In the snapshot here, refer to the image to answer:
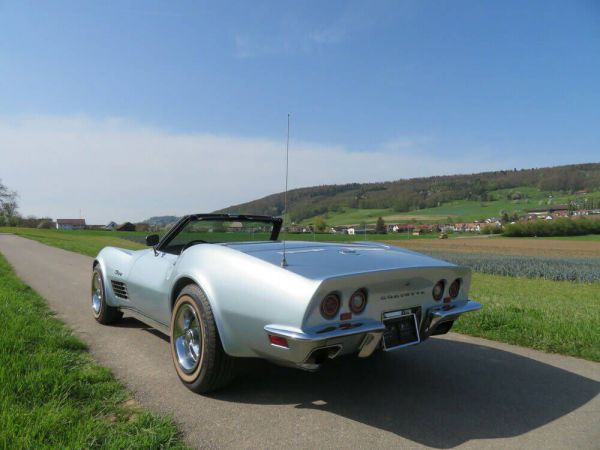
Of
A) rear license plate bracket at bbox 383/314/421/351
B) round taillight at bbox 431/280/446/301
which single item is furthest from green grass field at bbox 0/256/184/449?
round taillight at bbox 431/280/446/301

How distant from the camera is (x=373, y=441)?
2371 mm

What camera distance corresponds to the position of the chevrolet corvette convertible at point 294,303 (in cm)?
251

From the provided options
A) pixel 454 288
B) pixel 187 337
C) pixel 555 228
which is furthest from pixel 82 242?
pixel 555 228

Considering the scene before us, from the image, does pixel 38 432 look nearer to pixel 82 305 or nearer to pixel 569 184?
pixel 82 305

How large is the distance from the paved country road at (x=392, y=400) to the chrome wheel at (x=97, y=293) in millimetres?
948

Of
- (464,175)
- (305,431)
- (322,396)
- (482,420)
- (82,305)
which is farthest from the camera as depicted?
(464,175)

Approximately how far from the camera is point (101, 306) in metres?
5.05

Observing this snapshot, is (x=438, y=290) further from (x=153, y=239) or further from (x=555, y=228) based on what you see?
(x=555, y=228)

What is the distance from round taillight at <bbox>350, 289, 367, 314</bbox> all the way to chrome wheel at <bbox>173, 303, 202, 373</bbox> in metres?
1.10

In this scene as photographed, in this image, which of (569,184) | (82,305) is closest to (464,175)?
(569,184)

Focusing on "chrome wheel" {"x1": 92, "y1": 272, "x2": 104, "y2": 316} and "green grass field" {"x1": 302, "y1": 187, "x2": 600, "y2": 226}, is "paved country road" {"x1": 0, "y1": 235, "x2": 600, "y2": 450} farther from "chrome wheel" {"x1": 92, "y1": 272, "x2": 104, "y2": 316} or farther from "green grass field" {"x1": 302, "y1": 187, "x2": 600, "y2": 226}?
→ "green grass field" {"x1": 302, "y1": 187, "x2": 600, "y2": 226}

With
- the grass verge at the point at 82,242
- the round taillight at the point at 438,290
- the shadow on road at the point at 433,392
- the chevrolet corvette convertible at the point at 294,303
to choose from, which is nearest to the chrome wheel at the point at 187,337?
the chevrolet corvette convertible at the point at 294,303

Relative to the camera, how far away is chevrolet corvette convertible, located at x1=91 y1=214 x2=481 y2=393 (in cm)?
251

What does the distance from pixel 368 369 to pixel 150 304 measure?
196 centimetres
